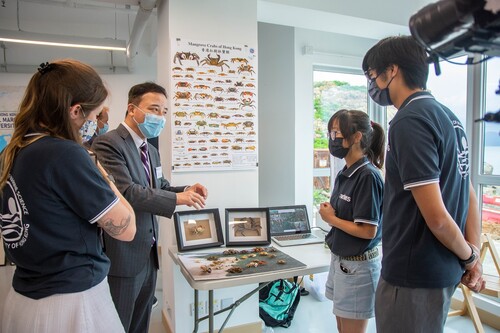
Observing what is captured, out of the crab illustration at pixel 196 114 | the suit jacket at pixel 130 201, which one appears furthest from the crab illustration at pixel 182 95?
the suit jacket at pixel 130 201

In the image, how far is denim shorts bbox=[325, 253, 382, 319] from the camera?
1.61 m

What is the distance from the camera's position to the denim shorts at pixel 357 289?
1.61 meters

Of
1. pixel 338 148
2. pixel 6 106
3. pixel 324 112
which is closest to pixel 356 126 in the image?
pixel 338 148

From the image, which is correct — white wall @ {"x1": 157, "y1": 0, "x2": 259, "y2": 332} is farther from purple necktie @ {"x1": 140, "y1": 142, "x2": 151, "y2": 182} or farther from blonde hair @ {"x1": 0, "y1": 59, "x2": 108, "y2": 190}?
blonde hair @ {"x1": 0, "y1": 59, "x2": 108, "y2": 190}

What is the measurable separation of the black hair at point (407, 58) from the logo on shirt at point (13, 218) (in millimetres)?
1257

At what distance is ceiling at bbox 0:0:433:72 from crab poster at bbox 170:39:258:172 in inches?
24.1

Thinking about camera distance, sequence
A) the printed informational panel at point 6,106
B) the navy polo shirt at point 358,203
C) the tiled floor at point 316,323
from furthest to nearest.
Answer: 1. the printed informational panel at point 6,106
2. the tiled floor at point 316,323
3. the navy polo shirt at point 358,203

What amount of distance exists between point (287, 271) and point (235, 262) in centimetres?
32

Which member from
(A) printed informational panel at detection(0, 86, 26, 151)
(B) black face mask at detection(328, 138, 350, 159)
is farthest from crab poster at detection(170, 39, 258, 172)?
(A) printed informational panel at detection(0, 86, 26, 151)

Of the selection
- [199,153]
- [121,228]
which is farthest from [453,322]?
[121,228]

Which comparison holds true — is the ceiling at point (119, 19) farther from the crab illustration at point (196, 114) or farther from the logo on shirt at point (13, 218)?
the logo on shirt at point (13, 218)

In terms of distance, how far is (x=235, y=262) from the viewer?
2.02 metres

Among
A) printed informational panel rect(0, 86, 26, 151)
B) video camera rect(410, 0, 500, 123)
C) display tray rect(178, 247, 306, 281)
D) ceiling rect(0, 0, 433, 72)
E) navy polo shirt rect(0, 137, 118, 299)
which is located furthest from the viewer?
printed informational panel rect(0, 86, 26, 151)

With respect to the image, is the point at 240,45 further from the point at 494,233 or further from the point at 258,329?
the point at 494,233
